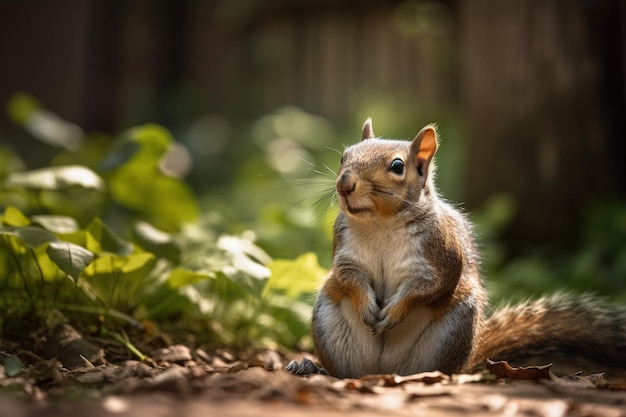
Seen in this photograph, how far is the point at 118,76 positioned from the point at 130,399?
1000 cm

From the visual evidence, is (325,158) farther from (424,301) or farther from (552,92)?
(424,301)

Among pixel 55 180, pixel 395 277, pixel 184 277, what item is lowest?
pixel 184 277

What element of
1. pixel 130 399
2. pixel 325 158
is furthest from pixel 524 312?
pixel 325 158

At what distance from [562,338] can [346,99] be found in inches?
372

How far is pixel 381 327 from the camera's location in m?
3.09

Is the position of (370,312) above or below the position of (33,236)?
below

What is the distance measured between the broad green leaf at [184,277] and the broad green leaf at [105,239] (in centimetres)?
26

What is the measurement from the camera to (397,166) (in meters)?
3.18

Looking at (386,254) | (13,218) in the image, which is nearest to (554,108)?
(386,254)

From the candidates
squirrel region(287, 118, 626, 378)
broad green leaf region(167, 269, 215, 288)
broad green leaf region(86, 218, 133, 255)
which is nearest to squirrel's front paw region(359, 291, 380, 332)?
squirrel region(287, 118, 626, 378)

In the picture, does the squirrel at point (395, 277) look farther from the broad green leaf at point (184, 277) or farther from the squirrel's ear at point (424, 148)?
the broad green leaf at point (184, 277)

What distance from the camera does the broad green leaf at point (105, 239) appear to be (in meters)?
3.84

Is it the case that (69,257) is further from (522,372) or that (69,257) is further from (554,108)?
(554,108)

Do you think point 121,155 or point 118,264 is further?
point 121,155
